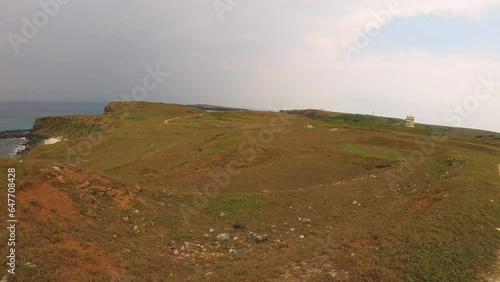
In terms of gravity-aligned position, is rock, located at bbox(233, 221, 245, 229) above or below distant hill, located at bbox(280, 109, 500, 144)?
below

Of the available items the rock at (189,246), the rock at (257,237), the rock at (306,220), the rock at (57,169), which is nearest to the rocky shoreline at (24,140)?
the rock at (57,169)

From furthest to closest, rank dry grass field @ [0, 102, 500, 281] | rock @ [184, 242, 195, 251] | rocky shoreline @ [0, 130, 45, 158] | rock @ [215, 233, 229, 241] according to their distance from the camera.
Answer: rocky shoreline @ [0, 130, 45, 158] < rock @ [215, 233, 229, 241] < rock @ [184, 242, 195, 251] < dry grass field @ [0, 102, 500, 281]

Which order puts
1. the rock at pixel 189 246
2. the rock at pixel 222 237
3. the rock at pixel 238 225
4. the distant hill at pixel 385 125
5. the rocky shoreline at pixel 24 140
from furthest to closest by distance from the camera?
1. the rocky shoreline at pixel 24 140
2. the distant hill at pixel 385 125
3. the rock at pixel 238 225
4. the rock at pixel 222 237
5. the rock at pixel 189 246

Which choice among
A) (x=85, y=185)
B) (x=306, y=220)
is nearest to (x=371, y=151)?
(x=306, y=220)

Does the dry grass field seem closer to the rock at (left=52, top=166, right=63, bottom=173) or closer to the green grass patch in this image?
the rock at (left=52, top=166, right=63, bottom=173)

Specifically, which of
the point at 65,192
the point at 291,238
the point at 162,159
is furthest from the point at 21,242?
the point at 162,159

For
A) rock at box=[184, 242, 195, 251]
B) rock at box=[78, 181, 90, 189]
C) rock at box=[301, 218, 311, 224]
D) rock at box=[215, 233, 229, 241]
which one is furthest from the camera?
rock at box=[301, 218, 311, 224]

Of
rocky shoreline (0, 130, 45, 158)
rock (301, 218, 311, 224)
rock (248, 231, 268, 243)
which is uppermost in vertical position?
rock (301, 218, 311, 224)

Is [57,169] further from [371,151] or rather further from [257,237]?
[371,151]

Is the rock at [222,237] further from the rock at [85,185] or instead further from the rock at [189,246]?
the rock at [85,185]

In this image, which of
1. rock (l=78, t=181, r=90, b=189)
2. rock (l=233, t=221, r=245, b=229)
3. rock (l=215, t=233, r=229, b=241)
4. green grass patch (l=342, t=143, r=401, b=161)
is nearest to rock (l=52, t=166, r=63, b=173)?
rock (l=78, t=181, r=90, b=189)

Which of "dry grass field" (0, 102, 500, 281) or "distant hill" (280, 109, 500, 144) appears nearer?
"dry grass field" (0, 102, 500, 281)

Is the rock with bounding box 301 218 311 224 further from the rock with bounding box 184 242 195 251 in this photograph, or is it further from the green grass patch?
the green grass patch

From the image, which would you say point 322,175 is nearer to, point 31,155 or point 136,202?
point 136,202
